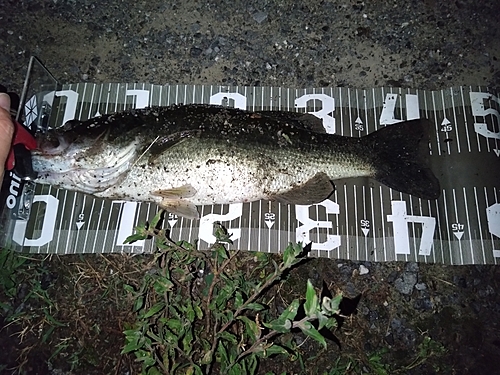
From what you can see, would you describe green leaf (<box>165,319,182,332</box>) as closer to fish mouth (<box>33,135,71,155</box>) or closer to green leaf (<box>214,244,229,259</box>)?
green leaf (<box>214,244,229,259</box>)

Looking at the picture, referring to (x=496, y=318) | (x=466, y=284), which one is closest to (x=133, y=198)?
(x=466, y=284)

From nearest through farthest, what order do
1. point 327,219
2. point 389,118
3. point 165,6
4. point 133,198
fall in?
point 133,198 → point 327,219 → point 389,118 → point 165,6

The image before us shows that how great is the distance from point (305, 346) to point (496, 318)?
5.23 feet

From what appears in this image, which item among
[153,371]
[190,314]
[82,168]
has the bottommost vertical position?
[153,371]

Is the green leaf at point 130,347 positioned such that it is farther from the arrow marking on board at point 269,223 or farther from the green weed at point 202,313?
the arrow marking on board at point 269,223

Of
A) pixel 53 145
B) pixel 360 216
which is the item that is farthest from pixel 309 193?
pixel 53 145

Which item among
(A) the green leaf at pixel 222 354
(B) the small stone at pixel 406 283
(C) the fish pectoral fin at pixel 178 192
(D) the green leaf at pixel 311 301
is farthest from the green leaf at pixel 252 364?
(B) the small stone at pixel 406 283

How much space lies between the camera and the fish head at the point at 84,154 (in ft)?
11.0

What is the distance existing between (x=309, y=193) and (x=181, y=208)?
104 centimetres

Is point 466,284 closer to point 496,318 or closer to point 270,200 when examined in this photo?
point 496,318

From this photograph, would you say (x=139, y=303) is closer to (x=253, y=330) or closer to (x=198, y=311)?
(x=198, y=311)

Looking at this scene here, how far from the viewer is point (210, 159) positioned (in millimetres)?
3373

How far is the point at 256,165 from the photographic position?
3.44 m

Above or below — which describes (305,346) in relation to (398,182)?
below
